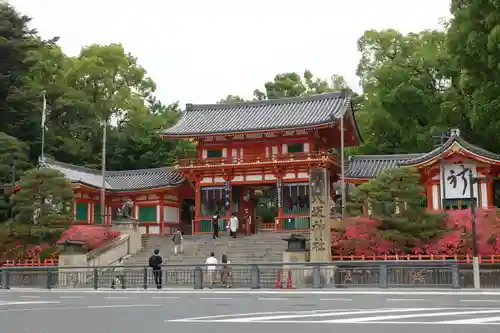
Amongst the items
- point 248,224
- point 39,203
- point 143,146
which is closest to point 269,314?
point 39,203

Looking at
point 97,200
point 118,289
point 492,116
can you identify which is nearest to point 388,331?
point 118,289

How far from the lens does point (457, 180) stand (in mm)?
37031

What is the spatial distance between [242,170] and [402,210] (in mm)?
16688

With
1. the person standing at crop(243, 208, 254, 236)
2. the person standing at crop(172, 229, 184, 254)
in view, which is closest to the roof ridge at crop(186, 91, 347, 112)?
the person standing at crop(243, 208, 254, 236)

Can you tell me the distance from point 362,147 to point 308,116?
11352mm

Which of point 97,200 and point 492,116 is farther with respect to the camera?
point 97,200

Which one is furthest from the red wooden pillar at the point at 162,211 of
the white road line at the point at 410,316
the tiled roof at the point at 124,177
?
the white road line at the point at 410,316

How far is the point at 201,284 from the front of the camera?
79.7ft

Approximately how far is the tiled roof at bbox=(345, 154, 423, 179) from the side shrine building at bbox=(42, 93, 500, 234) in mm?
67

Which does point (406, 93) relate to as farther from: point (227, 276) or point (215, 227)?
point (227, 276)

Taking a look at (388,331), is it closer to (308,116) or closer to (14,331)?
(14,331)

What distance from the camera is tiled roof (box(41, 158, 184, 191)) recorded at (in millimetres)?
45625

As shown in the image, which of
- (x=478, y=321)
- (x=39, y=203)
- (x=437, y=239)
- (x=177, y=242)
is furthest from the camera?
(x=39, y=203)

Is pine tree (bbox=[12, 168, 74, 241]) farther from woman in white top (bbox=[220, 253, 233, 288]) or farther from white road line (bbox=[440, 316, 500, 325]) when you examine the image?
white road line (bbox=[440, 316, 500, 325])
